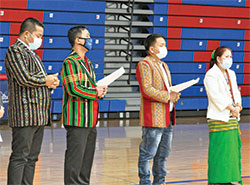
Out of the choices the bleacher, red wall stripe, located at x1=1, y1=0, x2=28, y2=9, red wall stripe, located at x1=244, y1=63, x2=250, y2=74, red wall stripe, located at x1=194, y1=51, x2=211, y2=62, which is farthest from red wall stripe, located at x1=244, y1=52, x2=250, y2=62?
red wall stripe, located at x1=1, y1=0, x2=28, y2=9

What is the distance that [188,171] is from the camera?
4535 millimetres

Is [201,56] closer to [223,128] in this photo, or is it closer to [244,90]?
[244,90]

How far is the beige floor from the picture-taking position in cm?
422

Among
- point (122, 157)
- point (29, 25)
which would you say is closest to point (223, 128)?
point (29, 25)

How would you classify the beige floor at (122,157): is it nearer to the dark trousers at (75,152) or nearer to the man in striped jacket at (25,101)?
the dark trousers at (75,152)

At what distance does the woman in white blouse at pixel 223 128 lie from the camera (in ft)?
11.9

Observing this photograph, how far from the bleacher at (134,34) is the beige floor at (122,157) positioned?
2.04 m

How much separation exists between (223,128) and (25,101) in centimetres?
150

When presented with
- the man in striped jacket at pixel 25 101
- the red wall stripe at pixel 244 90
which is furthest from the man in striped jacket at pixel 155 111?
the red wall stripe at pixel 244 90

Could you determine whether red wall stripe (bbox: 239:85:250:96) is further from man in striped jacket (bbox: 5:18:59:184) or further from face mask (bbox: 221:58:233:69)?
man in striped jacket (bbox: 5:18:59:184)

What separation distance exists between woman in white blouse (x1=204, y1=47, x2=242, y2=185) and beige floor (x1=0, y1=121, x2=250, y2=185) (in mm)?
383

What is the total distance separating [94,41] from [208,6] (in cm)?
274

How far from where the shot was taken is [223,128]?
3.64m

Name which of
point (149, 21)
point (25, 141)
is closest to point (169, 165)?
point (25, 141)
